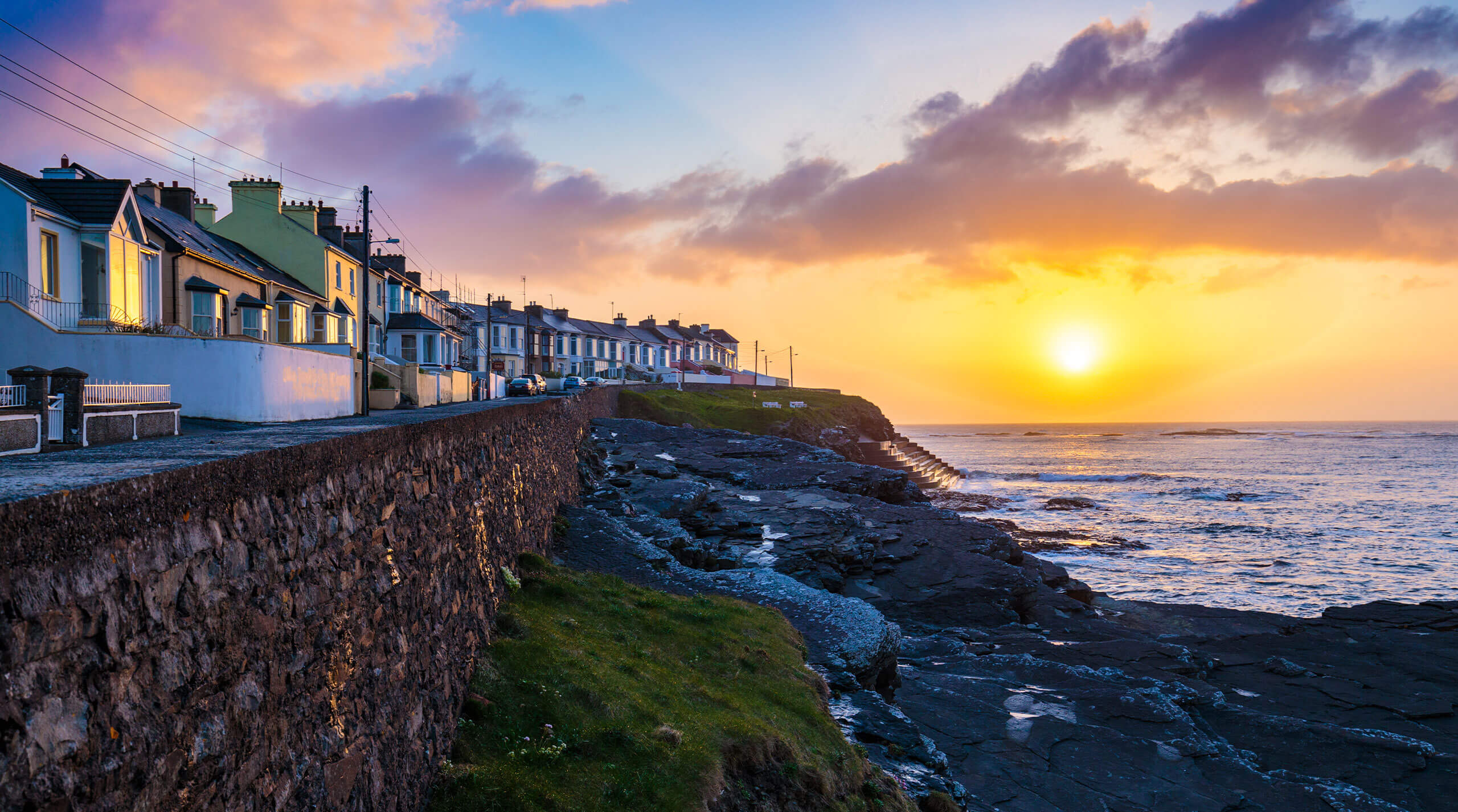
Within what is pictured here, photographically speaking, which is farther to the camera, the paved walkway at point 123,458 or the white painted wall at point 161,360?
the white painted wall at point 161,360

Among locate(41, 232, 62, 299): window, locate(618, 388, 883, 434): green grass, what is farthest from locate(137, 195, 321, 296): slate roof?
locate(618, 388, 883, 434): green grass

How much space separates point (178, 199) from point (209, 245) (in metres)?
Answer: 5.75

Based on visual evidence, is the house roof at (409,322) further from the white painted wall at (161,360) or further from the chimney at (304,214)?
the white painted wall at (161,360)

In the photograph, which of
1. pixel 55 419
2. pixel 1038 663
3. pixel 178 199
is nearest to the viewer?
pixel 55 419

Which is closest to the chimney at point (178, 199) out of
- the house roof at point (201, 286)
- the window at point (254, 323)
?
the window at point (254, 323)

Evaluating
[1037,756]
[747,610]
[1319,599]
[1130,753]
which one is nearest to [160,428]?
[747,610]

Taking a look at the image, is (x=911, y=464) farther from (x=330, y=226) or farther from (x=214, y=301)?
(x=214, y=301)

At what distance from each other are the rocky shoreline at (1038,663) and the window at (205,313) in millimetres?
A: 16704

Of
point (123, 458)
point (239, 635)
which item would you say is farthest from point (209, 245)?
point (239, 635)

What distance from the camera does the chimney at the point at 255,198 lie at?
4784 centimetres

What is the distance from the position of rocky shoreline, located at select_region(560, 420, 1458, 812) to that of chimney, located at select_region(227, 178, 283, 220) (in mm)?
27194

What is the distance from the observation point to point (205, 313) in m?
35.0

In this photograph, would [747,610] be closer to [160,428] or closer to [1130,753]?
[1130,753]

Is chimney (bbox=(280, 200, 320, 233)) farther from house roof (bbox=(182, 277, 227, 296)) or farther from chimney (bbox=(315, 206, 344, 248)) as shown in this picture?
house roof (bbox=(182, 277, 227, 296))
